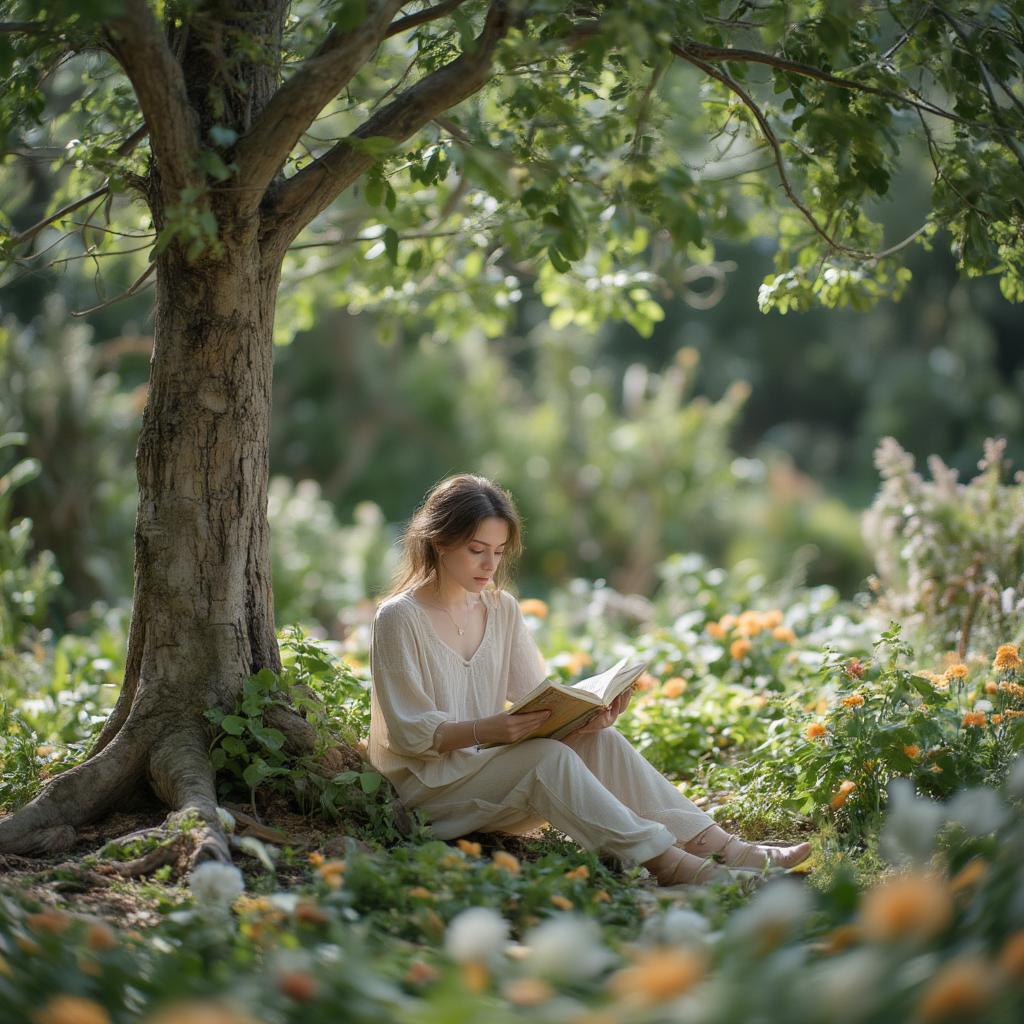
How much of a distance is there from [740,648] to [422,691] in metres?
1.82

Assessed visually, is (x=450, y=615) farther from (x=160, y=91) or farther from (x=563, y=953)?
(x=563, y=953)

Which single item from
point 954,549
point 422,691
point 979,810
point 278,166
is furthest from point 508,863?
point 954,549

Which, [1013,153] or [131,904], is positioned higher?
[1013,153]

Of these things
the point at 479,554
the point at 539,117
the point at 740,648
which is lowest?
the point at 740,648

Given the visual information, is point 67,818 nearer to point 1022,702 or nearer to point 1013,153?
point 1022,702

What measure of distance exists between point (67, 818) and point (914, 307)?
47.7 feet

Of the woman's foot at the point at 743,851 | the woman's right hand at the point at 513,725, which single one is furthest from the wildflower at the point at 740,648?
the woman's right hand at the point at 513,725

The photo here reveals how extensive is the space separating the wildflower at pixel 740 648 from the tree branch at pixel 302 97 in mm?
2667

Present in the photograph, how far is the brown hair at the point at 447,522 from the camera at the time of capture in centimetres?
344

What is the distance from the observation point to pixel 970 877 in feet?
6.47

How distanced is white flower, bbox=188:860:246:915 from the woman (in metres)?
1.09

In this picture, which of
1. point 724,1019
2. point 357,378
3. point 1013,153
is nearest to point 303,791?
point 724,1019

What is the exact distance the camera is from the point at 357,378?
12820 millimetres

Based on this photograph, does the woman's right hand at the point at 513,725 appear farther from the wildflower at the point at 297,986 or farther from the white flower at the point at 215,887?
the wildflower at the point at 297,986
